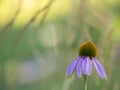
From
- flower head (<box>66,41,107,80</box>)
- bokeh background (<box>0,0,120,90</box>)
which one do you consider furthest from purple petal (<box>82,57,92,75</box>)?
bokeh background (<box>0,0,120,90</box>)

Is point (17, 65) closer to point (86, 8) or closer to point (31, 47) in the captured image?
point (31, 47)

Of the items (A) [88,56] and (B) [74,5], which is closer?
(A) [88,56]

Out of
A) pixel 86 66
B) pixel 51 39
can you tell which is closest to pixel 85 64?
pixel 86 66

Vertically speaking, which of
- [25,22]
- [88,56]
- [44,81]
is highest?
[25,22]

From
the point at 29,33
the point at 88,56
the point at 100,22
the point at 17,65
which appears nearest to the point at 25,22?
the point at 29,33

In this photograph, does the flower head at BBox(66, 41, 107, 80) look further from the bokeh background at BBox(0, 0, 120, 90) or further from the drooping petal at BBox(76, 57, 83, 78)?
the bokeh background at BBox(0, 0, 120, 90)

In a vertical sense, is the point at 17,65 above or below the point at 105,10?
below

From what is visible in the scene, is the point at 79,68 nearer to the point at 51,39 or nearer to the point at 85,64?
the point at 85,64
